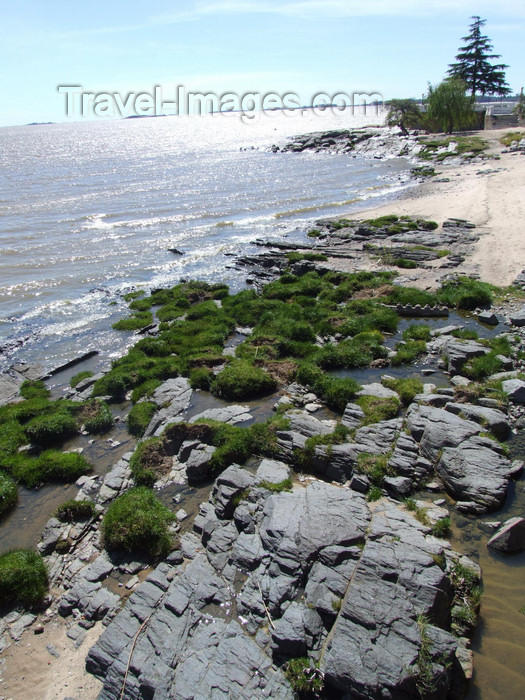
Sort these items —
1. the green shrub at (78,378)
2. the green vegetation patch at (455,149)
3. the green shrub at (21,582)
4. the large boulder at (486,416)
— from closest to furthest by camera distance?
the green shrub at (21,582) < the large boulder at (486,416) < the green shrub at (78,378) < the green vegetation patch at (455,149)

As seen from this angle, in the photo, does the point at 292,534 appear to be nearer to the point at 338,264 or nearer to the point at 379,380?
the point at 379,380

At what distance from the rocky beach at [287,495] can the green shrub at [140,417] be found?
0.10 metres

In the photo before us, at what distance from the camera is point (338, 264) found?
30.6 metres

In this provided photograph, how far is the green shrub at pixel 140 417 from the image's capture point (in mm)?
15312

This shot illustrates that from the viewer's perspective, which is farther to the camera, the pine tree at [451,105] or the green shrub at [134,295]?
the pine tree at [451,105]

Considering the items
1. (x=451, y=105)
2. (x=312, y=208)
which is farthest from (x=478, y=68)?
(x=312, y=208)

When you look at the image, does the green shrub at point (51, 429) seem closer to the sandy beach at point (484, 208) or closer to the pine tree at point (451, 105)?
the sandy beach at point (484, 208)

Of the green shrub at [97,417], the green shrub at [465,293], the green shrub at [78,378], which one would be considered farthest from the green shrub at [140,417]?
the green shrub at [465,293]

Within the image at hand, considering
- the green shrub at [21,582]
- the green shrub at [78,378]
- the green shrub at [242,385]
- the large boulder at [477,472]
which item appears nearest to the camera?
the green shrub at [21,582]

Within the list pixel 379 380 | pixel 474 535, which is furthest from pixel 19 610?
pixel 379 380

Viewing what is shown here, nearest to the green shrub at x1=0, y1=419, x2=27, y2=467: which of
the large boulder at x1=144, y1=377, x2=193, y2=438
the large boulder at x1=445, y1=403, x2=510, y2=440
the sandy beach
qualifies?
the large boulder at x1=144, y1=377, x2=193, y2=438

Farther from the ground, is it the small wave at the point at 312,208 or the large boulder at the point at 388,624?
the small wave at the point at 312,208

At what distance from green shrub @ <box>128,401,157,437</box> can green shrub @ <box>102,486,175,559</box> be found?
4.02m

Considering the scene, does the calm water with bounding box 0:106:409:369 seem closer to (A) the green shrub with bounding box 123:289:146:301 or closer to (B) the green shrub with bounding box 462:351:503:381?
(A) the green shrub with bounding box 123:289:146:301
